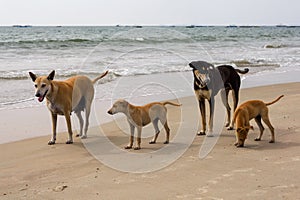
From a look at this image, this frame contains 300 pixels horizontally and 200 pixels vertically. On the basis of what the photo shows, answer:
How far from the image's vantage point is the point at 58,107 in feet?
23.7

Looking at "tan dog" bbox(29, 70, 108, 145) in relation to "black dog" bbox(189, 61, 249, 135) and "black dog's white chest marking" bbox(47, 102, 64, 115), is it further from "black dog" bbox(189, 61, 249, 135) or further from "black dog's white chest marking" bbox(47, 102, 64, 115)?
"black dog" bbox(189, 61, 249, 135)

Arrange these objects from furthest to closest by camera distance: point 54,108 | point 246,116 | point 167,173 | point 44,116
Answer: point 44,116 → point 54,108 → point 246,116 → point 167,173

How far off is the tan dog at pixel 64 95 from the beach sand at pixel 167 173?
51 cm

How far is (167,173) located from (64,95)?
2837mm

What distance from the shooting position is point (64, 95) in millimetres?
7285

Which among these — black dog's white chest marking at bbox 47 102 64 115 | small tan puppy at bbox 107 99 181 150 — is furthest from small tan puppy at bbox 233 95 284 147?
black dog's white chest marking at bbox 47 102 64 115

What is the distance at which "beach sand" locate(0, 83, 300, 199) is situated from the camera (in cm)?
456

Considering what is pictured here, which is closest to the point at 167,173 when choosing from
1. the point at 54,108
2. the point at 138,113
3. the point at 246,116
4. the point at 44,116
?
the point at 138,113

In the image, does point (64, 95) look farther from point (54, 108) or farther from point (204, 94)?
point (204, 94)

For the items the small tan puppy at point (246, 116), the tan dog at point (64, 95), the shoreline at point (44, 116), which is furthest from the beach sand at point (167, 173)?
the shoreline at point (44, 116)

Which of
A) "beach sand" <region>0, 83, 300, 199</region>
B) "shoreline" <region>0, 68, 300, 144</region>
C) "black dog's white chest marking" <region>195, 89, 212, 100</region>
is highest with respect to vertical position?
"black dog's white chest marking" <region>195, 89, 212, 100</region>

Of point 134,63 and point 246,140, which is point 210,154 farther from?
point 134,63

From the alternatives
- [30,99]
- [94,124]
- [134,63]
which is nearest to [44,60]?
[134,63]

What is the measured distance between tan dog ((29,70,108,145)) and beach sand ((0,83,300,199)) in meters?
0.51
